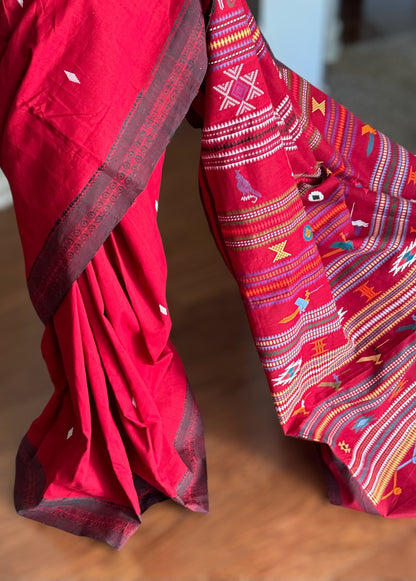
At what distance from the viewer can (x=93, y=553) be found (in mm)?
1096

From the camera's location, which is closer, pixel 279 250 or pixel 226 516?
pixel 279 250

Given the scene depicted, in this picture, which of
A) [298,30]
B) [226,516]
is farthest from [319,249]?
[298,30]

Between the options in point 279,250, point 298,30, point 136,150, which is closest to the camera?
point 136,150

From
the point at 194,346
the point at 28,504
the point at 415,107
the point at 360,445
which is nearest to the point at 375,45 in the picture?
the point at 415,107

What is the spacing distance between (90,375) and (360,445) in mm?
498

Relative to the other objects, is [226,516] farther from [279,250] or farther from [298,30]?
[298,30]

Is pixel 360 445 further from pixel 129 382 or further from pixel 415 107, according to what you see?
pixel 415 107

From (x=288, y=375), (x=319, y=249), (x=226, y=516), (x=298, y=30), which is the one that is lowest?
(x=226, y=516)

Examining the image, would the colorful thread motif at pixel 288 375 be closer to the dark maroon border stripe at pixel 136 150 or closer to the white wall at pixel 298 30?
the dark maroon border stripe at pixel 136 150

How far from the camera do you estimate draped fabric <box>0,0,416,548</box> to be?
33.5 inches

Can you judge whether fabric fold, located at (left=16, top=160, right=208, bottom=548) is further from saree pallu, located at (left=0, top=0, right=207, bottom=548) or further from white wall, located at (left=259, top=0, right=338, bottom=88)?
white wall, located at (left=259, top=0, right=338, bottom=88)

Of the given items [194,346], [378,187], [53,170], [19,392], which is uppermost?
[378,187]

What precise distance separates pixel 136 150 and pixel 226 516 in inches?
26.3

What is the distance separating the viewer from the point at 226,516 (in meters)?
1.15
